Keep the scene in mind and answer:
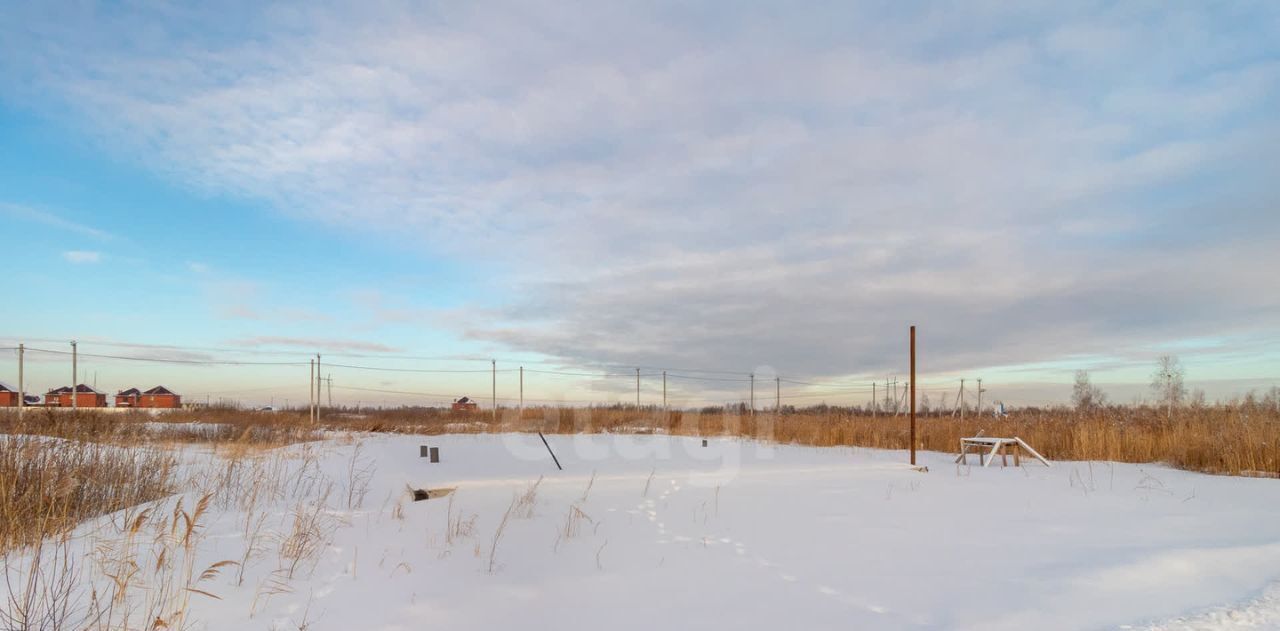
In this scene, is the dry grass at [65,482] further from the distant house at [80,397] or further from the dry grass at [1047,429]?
the distant house at [80,397]

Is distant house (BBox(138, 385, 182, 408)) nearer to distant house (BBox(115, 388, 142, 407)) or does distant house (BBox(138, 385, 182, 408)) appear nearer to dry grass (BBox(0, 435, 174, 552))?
distant house (BBox(115, 388, 142, 407))

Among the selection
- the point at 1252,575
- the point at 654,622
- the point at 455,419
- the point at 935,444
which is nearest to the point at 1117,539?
the point at 1252,575

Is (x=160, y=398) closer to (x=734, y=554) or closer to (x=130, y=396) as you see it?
(x=130, y=396)

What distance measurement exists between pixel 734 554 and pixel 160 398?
5269cm

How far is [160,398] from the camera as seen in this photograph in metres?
45.7

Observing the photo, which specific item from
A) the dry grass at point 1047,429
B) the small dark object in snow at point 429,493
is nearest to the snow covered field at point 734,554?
the small dark object in snow at point 429,493

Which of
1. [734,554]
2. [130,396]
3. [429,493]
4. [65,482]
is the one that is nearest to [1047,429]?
[734,554]

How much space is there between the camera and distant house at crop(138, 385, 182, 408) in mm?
44562

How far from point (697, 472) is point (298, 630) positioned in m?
7.02

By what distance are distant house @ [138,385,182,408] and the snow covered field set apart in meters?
45.9

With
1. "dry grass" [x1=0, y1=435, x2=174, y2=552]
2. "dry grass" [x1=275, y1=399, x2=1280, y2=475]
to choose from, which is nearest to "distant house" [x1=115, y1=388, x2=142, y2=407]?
"dry grass" [x1=275, y1=399, x2=1280, y2=475]

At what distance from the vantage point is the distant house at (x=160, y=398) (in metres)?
44.6

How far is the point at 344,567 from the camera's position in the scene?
4.21 meters

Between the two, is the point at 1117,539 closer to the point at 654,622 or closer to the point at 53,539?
the point at 654,622
